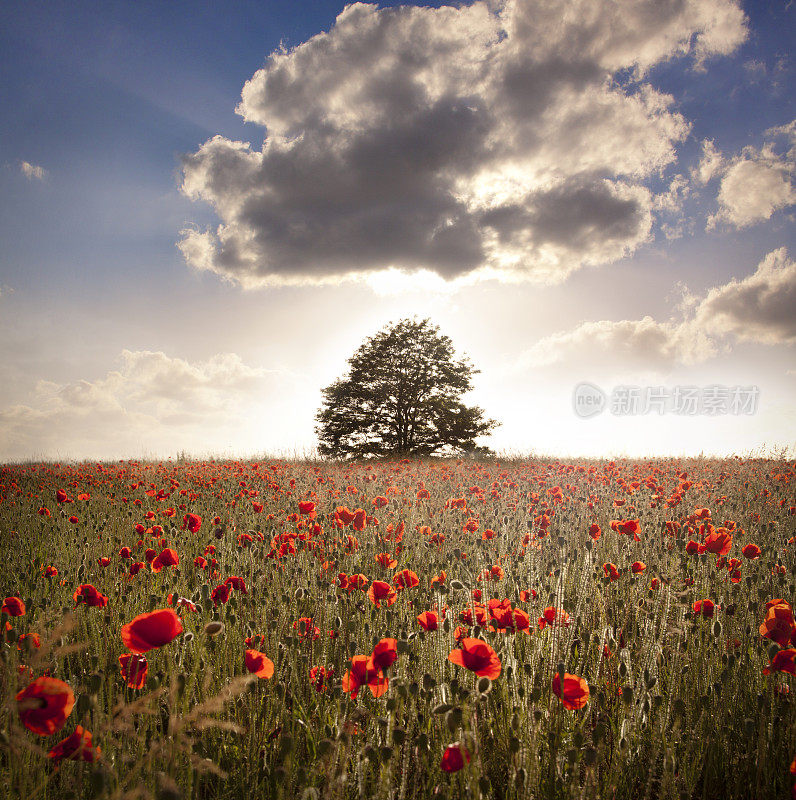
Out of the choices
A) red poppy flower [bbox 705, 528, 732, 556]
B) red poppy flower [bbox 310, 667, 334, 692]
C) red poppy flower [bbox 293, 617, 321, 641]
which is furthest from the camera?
red poppy flower [bbox 705, 528, 732, 556]

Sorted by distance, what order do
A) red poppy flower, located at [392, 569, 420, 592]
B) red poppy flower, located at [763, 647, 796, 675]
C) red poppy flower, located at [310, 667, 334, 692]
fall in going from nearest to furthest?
red poppy flower, located at [763, 647, 796, 675], red poppy flower, located at [310, 667, 334, 692], red poppy flower, located at [392, 569, 420, 592]

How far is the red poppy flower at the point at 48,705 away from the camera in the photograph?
1404mm

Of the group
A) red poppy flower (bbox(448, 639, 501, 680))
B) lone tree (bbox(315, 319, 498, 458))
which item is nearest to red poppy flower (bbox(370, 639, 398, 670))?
red poppy flower (bbox(448, 639, 501, 680))

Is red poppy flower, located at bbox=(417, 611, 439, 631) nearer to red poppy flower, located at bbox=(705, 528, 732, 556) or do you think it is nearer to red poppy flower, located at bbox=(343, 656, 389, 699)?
red poppy flower, located at bbox=(343, 656, 389, 699)

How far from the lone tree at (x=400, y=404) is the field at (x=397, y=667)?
807 inches

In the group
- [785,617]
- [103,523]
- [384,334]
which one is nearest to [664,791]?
[785,617]

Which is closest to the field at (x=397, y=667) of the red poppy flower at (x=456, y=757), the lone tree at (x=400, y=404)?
the red poppy flower at (x=456, y=757)

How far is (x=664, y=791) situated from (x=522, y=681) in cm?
71

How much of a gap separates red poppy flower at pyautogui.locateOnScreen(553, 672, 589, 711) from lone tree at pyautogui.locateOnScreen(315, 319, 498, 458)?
2396 centimetres

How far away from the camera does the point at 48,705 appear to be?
1408 mm

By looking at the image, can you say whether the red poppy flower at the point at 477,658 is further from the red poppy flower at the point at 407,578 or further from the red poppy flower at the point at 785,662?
the red poppy flower at the point at 785,662

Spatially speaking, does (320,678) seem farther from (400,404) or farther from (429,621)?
(400,404)

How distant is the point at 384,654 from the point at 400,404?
82.3 ft

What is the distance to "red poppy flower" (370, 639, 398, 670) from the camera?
168 centimetres
